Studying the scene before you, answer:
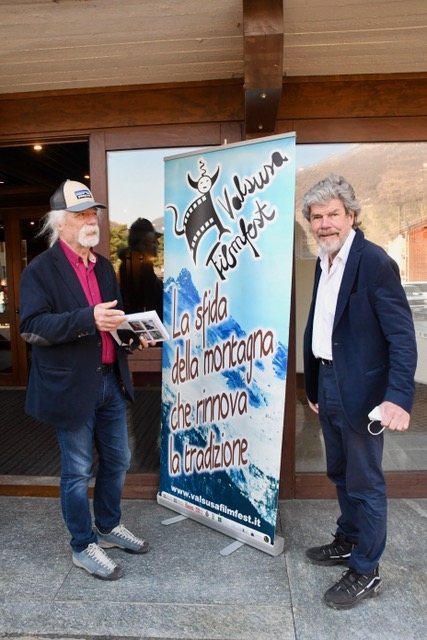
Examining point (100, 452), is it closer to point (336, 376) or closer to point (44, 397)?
point (44, 397)

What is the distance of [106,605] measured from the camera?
7.09ft

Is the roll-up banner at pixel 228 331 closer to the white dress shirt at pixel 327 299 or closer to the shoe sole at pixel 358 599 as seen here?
the white dress shirt at pixel 327 299

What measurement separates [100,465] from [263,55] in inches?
82.6

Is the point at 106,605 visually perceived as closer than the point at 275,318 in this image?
Yes

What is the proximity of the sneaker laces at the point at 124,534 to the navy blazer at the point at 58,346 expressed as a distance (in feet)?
2.31

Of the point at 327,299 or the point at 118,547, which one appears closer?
the point at 327,299

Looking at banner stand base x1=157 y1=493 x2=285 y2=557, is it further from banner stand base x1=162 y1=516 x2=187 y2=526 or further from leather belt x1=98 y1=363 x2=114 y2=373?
leather belt x1=98 y1=363 x2=114 y2=373

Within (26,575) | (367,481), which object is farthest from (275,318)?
(26,575)

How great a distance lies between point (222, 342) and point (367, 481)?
0.96m

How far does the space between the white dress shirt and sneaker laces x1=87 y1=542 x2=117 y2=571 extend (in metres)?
1.37

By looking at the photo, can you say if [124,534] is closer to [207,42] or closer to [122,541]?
[122,541]

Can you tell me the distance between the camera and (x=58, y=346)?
2225 mm

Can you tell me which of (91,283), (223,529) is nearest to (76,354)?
(91,283)

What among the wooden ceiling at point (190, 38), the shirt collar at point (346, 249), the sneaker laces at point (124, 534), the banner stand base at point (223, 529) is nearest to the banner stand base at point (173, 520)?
the banner stand base at point (223, 529)
